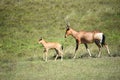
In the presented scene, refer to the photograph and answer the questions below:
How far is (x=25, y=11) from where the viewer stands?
43.3 m

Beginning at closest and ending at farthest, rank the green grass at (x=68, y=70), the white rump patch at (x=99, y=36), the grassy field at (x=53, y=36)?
the green grass at (x=68, y=70), the grassy field at (x=53, y=36), the white rump patch at (x=99, y=36)

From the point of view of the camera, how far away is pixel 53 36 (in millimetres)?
34812

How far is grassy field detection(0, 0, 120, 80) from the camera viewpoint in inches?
750

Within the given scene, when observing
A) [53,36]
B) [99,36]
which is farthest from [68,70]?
[53,36]

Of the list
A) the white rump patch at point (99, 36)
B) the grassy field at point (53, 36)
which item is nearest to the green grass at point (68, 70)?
the grassy field at point (53, 36)

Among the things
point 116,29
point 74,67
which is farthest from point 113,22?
point 74,67

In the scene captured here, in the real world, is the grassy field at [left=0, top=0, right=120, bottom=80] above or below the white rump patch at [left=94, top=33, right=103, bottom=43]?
below

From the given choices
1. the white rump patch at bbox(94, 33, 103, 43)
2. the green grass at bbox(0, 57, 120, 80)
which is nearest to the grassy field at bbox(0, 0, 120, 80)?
the green grass at bbox(0, 57, 120, 80)

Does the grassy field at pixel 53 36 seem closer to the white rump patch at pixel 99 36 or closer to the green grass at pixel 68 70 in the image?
the green grass at pixel 68 70

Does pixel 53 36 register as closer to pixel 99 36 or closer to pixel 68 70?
pixel 99 36

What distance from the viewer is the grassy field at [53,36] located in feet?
62.5

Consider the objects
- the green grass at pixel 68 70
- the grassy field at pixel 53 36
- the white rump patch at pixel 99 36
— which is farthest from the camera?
the white rump patch at pixel 99 36

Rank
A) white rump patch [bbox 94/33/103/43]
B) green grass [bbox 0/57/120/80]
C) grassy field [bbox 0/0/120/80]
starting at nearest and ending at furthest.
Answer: green grass [bbox 0/57/120/80]
grassy field [bbox 0/0/120/80]
white rump patch [bbox 94/33/103/43]

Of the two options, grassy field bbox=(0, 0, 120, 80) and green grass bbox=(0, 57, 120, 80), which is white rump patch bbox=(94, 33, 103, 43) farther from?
green grass bbox=(0, 57, 120, 80)
